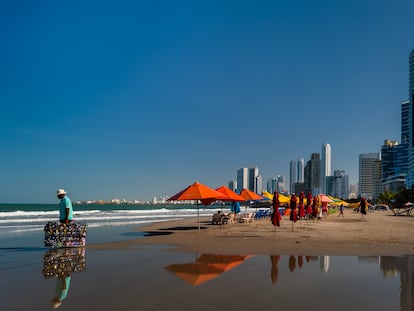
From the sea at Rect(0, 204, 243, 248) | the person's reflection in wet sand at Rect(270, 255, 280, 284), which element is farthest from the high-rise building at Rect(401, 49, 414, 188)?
the person's reflection in wet sand at Rect(270, 255, 280, 284)

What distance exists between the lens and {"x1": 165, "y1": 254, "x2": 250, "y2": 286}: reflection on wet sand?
24.2ft

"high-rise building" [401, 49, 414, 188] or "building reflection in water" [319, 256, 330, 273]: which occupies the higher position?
"high-rise building" [401, 49, 414, 188]

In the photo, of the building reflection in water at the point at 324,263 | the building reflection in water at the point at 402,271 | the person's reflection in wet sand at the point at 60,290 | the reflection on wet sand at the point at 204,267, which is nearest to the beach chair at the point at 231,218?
the reflection on wet sand at the point at 204,267

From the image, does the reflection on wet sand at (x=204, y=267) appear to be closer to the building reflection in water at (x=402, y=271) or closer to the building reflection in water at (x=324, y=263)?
the building reflection in water at (x=324, y=263)

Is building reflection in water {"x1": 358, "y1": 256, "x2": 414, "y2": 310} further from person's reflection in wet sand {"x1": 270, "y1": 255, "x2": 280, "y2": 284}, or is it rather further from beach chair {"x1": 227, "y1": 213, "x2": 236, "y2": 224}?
beach chair {"x1": 227, "y1": 213, "x2": 236, "y2": 224}

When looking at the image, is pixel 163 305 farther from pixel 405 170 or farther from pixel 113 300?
pixel 405 170

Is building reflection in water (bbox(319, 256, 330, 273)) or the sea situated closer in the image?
building reflection in water (bbox(319, 256, 330, 273))

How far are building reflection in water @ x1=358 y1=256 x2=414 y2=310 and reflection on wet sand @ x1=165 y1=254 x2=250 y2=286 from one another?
3549 millimetres

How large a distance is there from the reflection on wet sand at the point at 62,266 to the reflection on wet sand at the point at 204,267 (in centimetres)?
231

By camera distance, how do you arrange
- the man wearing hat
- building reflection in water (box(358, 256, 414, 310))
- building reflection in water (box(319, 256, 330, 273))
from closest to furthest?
building reflection in water (box(358, 256, 414, 310))
building reflection in water (box(319, 256, 330, 273))
the man wearing hat

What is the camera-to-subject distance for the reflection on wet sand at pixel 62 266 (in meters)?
6.27

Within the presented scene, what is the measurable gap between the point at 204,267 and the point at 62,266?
11.9ft

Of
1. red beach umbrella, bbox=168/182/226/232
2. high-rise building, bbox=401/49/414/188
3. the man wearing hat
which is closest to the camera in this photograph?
→ the man wearing hat

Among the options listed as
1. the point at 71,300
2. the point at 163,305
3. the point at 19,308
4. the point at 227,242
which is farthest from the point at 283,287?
the point at 227,242
